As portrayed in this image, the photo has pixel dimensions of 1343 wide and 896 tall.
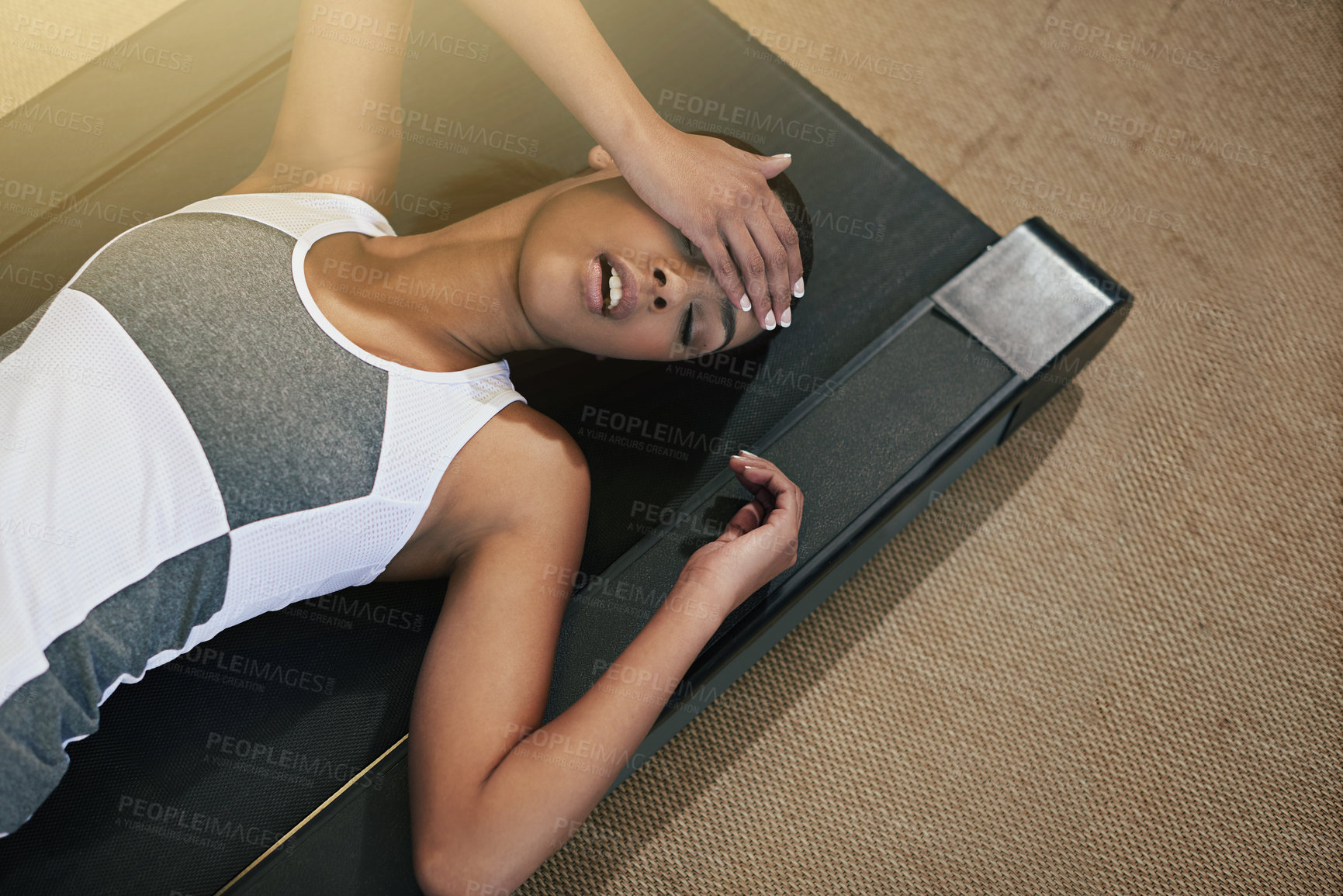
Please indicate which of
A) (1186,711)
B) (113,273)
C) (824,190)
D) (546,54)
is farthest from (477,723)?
(1186,711)

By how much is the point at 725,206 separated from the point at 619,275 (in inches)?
6.7

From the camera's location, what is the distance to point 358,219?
1.20 m

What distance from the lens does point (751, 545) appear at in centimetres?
109

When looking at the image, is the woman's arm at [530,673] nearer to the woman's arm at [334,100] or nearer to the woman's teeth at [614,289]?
the woman's teeth at [614,289]

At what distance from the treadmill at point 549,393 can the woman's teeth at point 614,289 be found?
0.93 feet

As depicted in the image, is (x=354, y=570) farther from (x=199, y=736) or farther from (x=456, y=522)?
(x=199, y=736)

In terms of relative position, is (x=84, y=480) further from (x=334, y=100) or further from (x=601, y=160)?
(x=601, y=160)

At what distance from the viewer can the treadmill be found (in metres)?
1.04

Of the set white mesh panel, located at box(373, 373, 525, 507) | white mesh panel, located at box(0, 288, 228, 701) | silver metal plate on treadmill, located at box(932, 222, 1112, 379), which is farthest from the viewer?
silver metal plate on treadmill, located at box(932, 222, 1112, 379)

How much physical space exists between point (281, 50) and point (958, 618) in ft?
5.14
